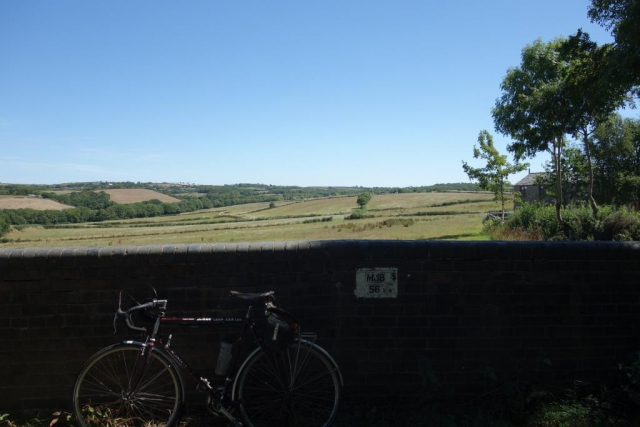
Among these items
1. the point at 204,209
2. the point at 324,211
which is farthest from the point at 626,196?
the point at 204,209

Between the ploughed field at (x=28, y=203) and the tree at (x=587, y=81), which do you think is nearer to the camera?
the tree at (x=587, y=81)

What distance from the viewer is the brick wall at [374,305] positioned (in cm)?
410

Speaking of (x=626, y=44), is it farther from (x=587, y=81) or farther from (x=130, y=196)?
(x=130, y=196)

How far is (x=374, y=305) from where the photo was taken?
167 inches

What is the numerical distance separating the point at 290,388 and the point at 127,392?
133 centimetres

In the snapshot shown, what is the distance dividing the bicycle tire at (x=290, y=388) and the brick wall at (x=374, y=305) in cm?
30

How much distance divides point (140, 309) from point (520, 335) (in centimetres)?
333

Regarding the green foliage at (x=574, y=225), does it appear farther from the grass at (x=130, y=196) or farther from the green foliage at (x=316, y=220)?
the green foliage at (x=316, y=220)

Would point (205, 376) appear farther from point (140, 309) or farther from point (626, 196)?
point (626, 196)

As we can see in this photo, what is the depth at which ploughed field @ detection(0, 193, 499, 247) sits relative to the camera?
3825 centimetres

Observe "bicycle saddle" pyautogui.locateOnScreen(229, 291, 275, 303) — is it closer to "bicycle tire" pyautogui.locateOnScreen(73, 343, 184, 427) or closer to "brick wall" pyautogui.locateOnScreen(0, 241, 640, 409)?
"brick wall" pyautogui.locateOnScreen(0, 241, 640, 409)

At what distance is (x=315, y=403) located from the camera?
4.00 m

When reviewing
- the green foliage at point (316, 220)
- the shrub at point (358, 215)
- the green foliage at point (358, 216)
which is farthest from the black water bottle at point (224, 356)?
the shrub at point (358, 215)

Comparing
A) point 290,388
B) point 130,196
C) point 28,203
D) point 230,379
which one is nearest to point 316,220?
point 130,196
